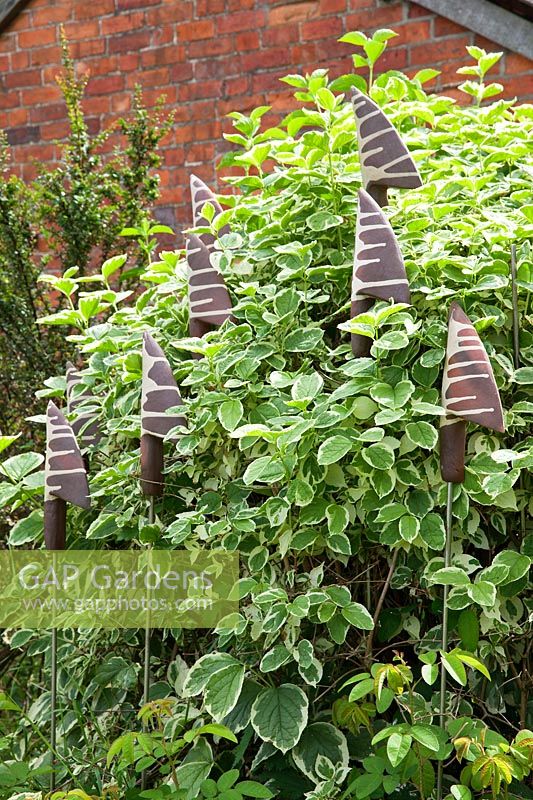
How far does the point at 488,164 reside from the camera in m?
1.79

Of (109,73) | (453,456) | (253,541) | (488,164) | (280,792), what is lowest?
(280,792)

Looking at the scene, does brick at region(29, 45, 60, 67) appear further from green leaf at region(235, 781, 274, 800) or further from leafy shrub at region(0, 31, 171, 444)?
green leaf at region(235, 781, 274, 800)

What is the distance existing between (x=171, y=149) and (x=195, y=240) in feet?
8.38

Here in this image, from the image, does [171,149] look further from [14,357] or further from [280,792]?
[280,792]

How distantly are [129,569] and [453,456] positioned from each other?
66cm

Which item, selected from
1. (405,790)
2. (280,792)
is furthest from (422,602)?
(280,792)

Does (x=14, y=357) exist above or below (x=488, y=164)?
below

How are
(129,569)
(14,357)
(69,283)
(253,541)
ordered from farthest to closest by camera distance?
1. (14,357)
2. (69,283)
3. (129,569)
4. (253,541)

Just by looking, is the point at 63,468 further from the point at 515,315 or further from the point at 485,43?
the point at 485,43

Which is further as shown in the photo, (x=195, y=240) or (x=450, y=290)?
(x=195, y=240)

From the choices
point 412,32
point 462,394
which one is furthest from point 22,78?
point 462,394

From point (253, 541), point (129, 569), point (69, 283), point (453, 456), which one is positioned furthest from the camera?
point (69, 283)

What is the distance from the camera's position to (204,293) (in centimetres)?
170

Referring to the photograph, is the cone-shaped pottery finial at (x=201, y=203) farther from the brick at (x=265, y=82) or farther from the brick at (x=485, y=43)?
the brick at (x=265, y=82)
